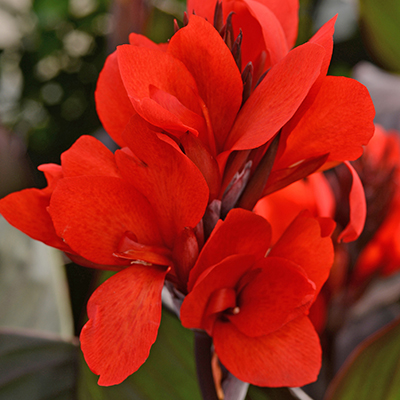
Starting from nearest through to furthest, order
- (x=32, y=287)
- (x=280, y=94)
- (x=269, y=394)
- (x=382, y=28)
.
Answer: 1. (x=280, y=94)
2. (x=269, y=394)
3. (x=32, y=287)
4. (x=382, y=28)

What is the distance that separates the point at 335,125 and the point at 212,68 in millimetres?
61

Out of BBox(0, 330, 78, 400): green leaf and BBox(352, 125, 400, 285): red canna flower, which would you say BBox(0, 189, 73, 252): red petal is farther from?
BBox(352, 125, 400, 285): red canna flower

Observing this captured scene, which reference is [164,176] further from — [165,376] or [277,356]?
[165,376]

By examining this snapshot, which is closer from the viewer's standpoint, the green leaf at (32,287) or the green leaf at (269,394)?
the green leaf at (269,394)

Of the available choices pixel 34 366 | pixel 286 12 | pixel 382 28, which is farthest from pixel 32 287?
pixel 382 28

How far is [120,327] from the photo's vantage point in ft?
0.54

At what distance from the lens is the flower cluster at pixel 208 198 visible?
163 mm

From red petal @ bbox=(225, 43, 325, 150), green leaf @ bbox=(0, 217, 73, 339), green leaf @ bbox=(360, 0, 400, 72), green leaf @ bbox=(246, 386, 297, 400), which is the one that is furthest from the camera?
green leaf @ bbox=(360, 0, 400, 72)

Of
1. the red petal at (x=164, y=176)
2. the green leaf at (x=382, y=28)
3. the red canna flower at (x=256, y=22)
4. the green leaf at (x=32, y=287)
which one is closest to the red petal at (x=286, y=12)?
the red canna flower at (x=256, y=22)

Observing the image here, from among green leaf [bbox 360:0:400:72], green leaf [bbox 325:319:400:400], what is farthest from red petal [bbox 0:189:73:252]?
green leaf [bbox 360:0:400:72]

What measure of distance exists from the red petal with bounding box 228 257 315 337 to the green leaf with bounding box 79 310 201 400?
182mm

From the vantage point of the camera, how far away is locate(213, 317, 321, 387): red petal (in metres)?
0.17

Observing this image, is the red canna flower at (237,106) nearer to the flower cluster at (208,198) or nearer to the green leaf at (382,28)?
the flower cluster at (208,198)

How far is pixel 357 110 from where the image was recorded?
6.9 inches
